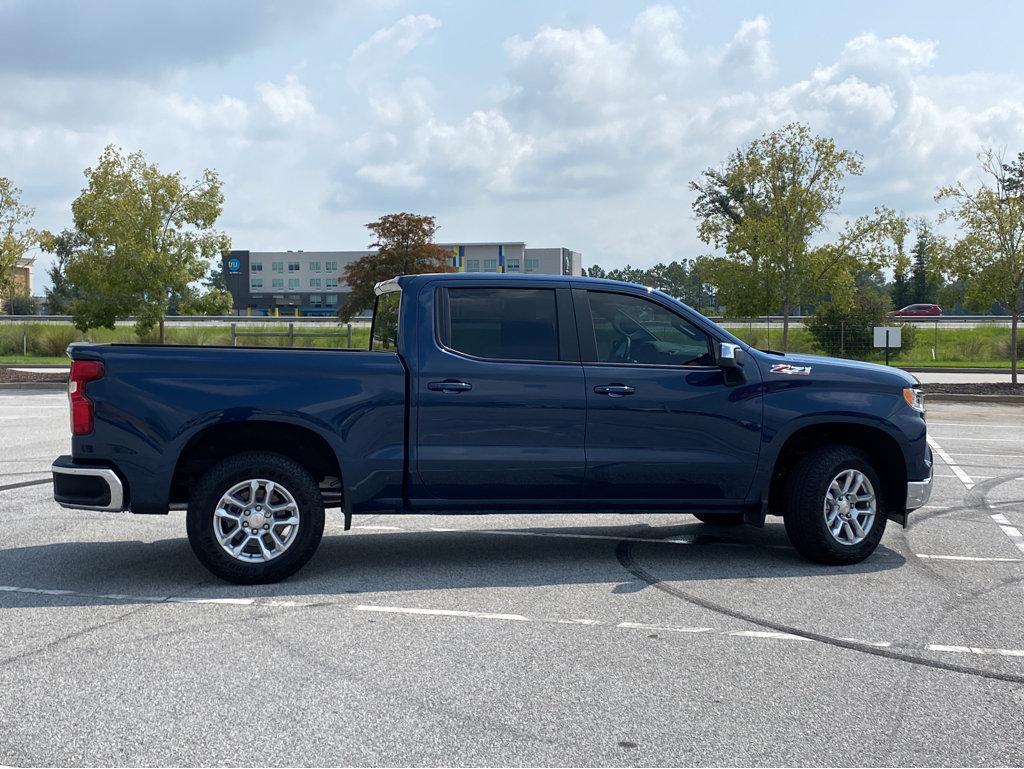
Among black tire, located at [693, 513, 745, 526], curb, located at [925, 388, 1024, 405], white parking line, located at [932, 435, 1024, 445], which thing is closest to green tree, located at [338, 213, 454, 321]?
curb, located at [925, 388, 1024, 405]

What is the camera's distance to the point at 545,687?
15.9ft

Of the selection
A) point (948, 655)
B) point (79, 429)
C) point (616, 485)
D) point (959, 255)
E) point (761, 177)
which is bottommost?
point (948, 655)

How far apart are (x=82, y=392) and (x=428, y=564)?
2436mm

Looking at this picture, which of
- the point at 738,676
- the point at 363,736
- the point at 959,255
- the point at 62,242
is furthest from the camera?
the point at 62,242

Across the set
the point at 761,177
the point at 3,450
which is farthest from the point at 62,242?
the point at 3,450

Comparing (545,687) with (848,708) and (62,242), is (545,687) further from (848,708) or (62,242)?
(62,242)

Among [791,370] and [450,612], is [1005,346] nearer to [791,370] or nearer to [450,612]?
[791,370]

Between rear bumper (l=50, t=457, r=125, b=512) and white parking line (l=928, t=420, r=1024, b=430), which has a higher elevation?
rear bumper (l=50, t=457, r=125, b=512)

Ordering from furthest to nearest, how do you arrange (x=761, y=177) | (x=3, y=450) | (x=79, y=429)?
(x=761, y=177) < (x=3, y=450) < (x=79, y=429)

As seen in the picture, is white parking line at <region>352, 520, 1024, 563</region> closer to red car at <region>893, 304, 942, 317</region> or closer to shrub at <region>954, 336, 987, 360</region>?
shrub at <region>954, 336, 987, 360</region>

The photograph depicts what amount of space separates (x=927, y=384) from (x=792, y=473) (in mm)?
21920

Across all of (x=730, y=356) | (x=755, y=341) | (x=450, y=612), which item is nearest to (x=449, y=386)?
(x=450, y=612)

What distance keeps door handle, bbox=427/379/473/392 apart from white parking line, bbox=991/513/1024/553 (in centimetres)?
423

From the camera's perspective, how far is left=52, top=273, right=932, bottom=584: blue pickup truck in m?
6.75
